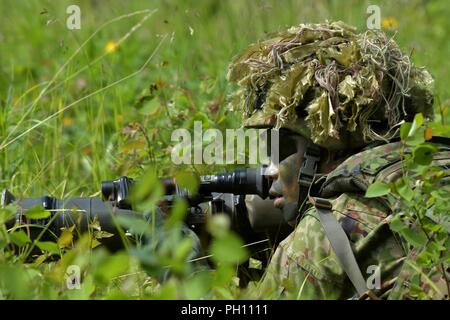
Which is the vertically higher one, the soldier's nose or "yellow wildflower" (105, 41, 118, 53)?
"yellow wildflower" (105, 41, 118, 53)

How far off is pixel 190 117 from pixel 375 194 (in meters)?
1.75

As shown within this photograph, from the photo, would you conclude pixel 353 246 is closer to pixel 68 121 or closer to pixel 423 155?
pixel 423 155

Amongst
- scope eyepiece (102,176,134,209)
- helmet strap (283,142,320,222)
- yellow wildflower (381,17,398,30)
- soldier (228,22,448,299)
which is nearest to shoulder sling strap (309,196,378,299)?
soldier (228,22,448,299)

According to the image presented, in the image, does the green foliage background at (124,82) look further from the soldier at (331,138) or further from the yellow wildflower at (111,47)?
the soldier at (331,138)

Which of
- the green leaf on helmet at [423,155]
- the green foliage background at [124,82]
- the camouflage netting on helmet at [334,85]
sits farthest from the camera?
the green foliage background at [124,82]

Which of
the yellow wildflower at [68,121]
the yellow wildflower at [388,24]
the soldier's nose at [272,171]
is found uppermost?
the yellow wildflower at [388,24]

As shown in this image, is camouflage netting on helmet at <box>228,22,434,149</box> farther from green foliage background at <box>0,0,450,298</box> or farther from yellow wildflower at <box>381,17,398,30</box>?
yellow wildflower at <box>381,17,398,30</box>

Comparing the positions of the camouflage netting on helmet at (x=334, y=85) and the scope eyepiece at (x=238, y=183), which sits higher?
the camouflage netting on helmet at (x=334, y=85)

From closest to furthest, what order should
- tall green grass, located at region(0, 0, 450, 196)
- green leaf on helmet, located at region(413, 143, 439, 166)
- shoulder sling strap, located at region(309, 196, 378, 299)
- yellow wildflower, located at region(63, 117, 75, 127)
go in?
green leaf on helmet, located at region(413, 143, 439, 166)
shoulder sling strap, located at region(309, 196, 378, 299)
tall green grass, located at region(0, 0, 450, 196)
yellow wildflower, located at region(63, 117, 75, 127)

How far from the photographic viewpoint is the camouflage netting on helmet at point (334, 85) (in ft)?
8.02

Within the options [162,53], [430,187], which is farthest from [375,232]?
[162,53]

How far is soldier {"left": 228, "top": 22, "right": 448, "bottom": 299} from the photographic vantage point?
89.0 inches

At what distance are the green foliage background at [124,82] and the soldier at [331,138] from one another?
0.76ft

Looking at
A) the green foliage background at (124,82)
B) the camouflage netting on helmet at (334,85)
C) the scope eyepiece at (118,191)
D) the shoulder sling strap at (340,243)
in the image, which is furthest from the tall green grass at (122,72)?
the shoulder sling strap at (340,243)
